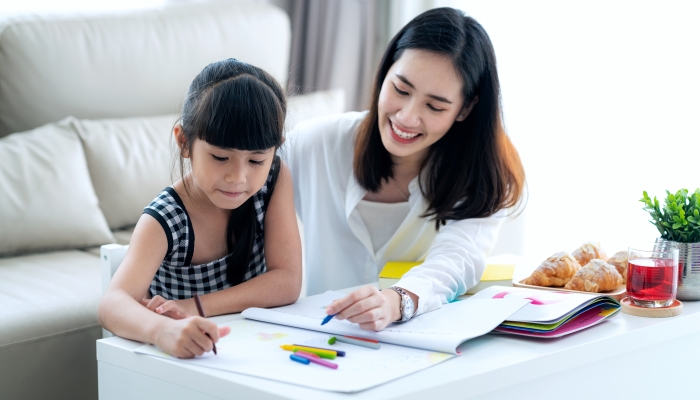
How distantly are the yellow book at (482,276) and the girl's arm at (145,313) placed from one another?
38cm

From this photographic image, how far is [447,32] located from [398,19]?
1765 millimetres

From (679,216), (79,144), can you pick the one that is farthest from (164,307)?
(79,144)

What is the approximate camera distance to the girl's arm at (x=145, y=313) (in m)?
0.89

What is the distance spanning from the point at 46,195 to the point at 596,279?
1313 millimetres

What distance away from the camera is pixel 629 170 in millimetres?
2336

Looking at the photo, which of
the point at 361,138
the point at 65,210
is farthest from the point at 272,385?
the point at 65,210

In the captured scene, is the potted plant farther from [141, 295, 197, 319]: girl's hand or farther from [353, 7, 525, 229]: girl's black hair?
[141, 295, 197, 319]: girl's hand

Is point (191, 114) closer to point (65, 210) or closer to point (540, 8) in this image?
point (65, 210)

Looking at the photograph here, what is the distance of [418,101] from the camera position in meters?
1.39

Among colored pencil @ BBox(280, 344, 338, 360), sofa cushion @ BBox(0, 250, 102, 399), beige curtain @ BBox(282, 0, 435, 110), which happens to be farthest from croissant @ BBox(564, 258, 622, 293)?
beige curtain @ BBox(282, 0, 435, 110)

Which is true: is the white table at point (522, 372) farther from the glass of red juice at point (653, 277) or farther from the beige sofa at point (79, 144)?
the beige sofa at point (79, 144)

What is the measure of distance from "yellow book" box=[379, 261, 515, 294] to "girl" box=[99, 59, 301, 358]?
0.52 feet

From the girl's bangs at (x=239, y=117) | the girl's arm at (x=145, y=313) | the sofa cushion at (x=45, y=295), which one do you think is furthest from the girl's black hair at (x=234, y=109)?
the sofa cushion at (x=45, y=295)

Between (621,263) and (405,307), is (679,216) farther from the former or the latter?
(405,307)
